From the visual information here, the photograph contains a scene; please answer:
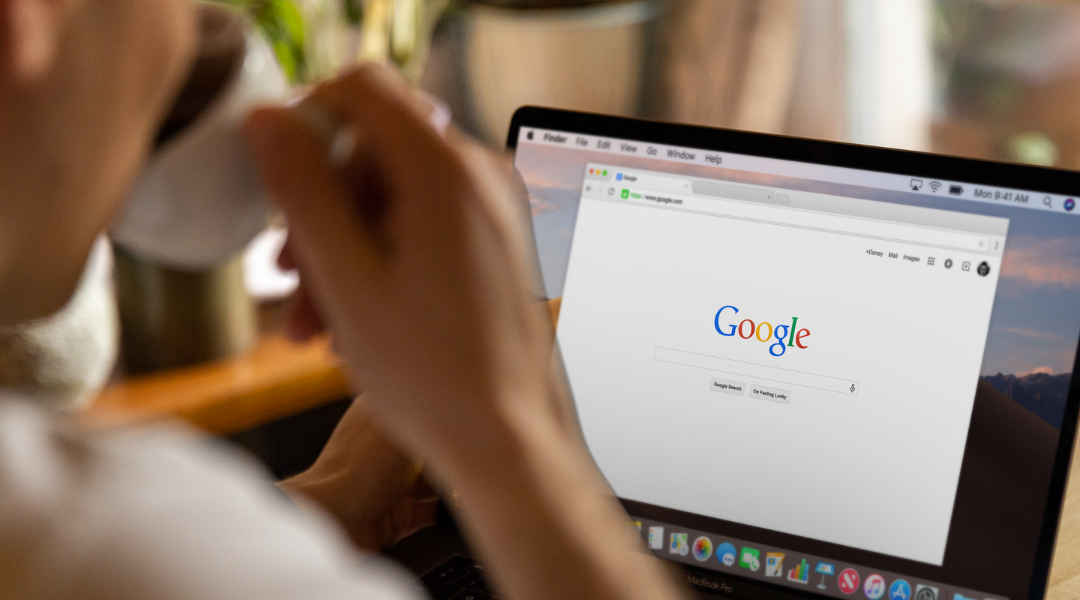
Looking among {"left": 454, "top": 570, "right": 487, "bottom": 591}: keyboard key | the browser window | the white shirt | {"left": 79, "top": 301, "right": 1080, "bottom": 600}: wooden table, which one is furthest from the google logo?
{"left": 79, "top": 301, "right": 1080, "bottom": 600}: wooden table

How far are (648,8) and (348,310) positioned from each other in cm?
141

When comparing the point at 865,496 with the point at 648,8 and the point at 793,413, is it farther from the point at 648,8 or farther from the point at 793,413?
the point at 648,8

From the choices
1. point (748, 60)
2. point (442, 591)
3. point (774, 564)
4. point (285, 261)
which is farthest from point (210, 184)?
point (748, 60)

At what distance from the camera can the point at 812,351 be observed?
547mm

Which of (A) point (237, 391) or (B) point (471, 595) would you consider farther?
(A) point (237, 391)

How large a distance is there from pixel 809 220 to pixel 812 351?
0.29 feet

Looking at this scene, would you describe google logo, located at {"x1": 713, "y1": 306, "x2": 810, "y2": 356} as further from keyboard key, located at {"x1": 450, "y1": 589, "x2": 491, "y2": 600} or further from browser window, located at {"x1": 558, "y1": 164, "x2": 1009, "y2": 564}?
keyboard key, located at {"x1": 450, "y1": 589, "x2": 491, "y2": 600}

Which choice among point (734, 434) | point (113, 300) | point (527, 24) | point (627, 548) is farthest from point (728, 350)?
point (527, 24)

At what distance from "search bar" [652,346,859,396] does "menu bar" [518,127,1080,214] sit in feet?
0.44

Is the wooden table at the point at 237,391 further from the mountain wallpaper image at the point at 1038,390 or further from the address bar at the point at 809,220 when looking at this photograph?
the mountain wallpaper image at the point at 1038,390

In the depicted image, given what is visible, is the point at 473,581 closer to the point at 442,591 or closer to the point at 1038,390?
the point at 442,591

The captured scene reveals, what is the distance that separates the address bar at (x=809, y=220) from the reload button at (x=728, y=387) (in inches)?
4.5

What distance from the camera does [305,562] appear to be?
0.21 m

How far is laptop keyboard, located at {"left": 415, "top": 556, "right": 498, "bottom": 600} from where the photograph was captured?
0.55 meters
